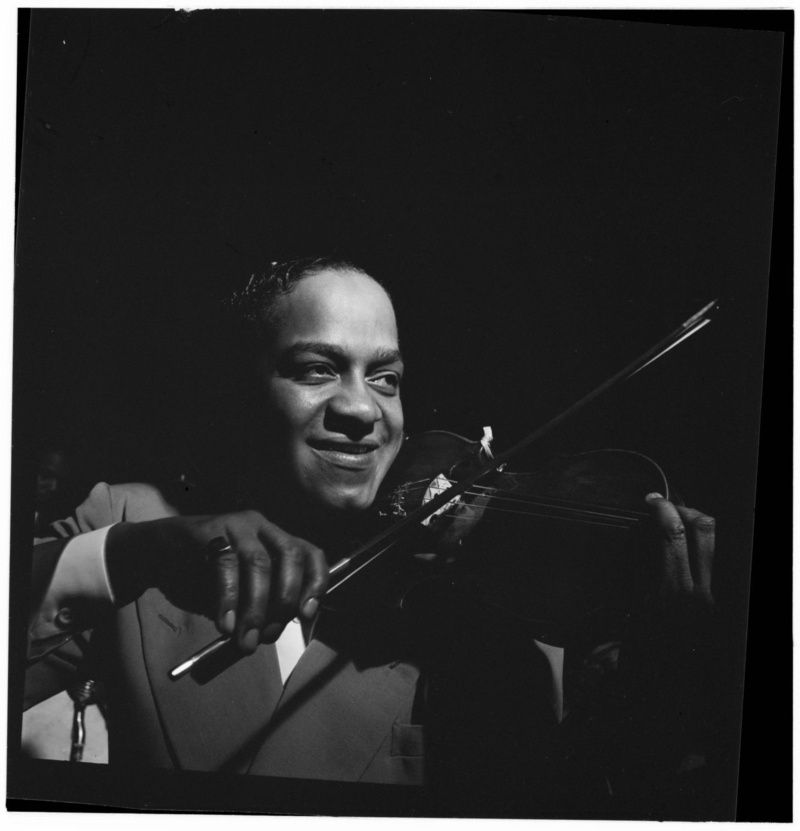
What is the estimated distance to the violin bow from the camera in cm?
162

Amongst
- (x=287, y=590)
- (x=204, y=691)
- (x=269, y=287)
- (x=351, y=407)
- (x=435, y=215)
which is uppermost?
(x=435, y=215)

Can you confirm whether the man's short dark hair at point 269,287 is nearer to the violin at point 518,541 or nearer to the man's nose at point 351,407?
the man's nose at point 351,407

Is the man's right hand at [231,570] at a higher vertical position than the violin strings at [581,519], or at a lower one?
lower

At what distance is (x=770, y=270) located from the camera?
5.75ft

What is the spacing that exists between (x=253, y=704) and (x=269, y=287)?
3.04 ft

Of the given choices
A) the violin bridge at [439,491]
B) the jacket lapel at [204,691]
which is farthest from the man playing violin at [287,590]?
the violin bridge at [439,491]

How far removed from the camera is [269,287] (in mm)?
1672

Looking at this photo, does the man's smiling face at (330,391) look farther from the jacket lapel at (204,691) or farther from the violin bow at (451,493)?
the jacket lapel at (204,691)

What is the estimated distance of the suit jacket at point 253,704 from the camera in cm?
162

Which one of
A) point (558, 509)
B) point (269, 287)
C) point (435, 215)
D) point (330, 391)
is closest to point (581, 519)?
point (558, 509)

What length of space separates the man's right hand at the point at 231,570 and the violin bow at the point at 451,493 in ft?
0.14

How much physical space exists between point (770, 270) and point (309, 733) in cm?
151

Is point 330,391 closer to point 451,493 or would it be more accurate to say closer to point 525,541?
point 451,493

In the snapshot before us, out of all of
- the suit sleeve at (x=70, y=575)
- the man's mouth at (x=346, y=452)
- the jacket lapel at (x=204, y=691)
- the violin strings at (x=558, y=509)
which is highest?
the man's mouth at (x=346, y=452)
